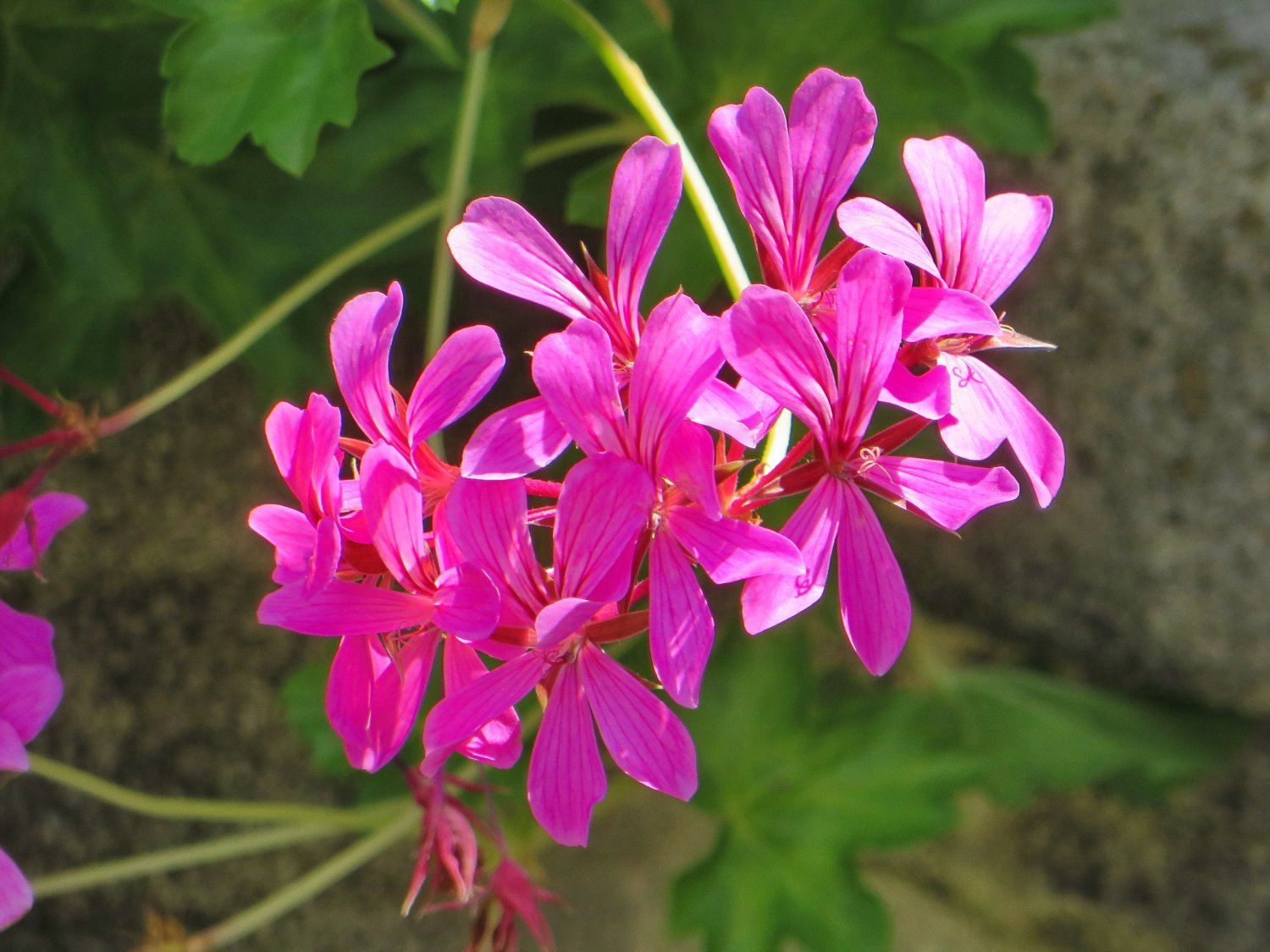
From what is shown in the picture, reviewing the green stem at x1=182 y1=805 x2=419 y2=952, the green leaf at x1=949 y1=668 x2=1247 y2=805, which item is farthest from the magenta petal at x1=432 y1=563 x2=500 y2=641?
the green leaf at x1=949 y1=668 x2=1247 y2=805

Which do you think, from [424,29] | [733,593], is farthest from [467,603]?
[733,593]

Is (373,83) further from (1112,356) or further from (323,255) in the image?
(1112,356)

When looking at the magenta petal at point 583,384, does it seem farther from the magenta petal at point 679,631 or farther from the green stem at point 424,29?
the green stem at point 424,29

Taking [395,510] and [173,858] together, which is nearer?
[395,510]

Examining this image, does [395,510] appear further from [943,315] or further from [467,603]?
[943,315]

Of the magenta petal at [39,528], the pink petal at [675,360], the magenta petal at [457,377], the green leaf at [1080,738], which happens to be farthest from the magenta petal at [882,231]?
the green leaf at [1080,738]
